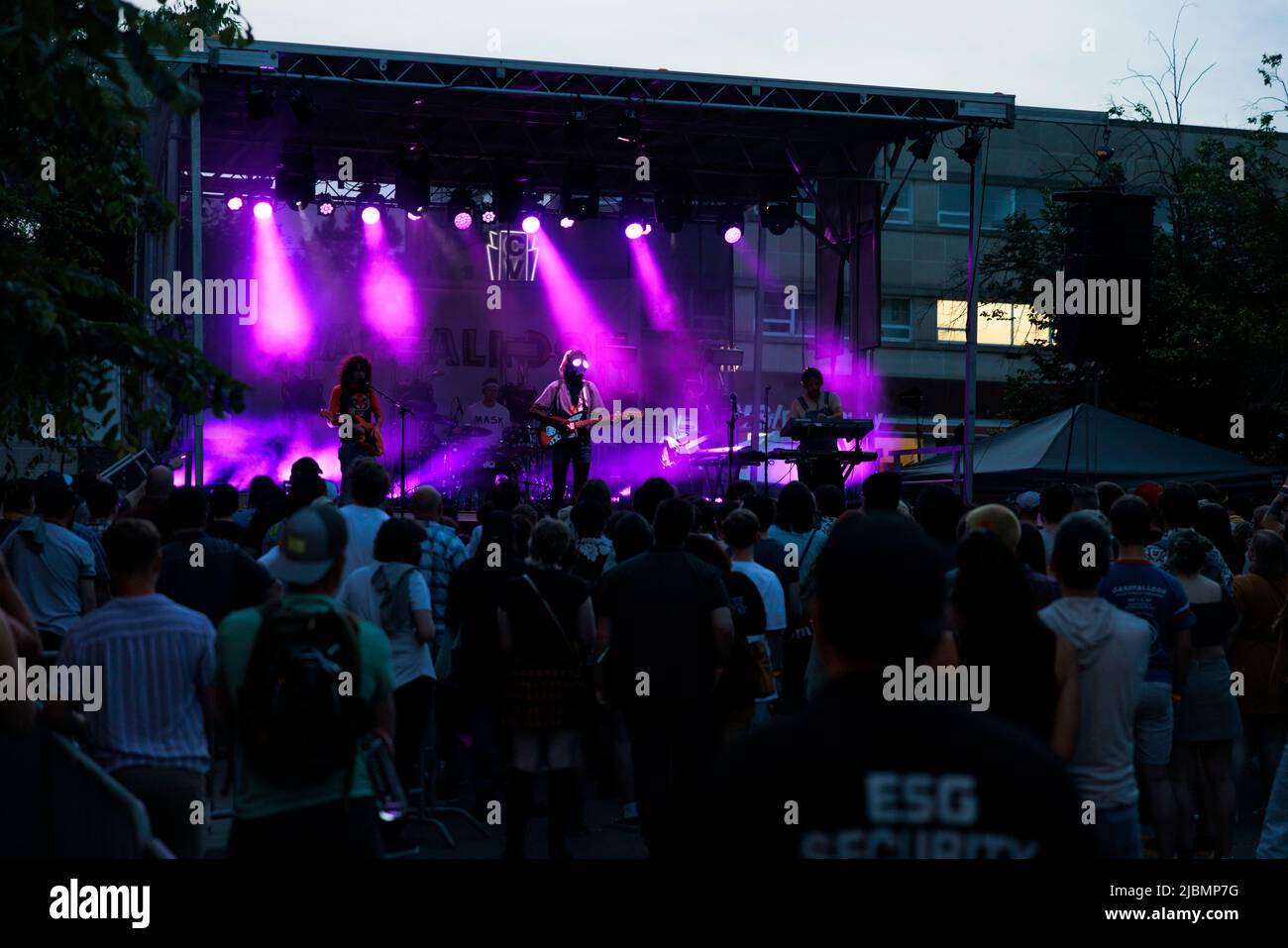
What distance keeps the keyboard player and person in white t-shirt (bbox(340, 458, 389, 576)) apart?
286 inches

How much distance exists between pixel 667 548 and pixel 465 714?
313 centimetres

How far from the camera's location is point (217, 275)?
2253 cm

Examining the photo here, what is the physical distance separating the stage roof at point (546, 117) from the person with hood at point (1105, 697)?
469 inches

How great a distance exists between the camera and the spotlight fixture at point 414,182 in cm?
1864

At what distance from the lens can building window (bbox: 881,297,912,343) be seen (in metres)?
40.7

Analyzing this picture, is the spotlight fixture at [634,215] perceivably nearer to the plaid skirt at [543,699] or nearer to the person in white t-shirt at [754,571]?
the person in white t-shirt at [754,571]

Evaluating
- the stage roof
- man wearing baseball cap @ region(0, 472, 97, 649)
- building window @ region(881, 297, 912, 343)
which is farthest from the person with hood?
building window @ region(881, 297, 912, 343)

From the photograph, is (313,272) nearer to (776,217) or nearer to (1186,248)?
(776,217)

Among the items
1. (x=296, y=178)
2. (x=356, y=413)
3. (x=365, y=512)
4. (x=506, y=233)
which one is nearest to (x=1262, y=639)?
(x=365, y=512)

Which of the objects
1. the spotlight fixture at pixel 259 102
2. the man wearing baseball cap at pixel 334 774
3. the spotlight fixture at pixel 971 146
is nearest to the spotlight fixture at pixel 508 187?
the spotlight fixture at pixel 259 102

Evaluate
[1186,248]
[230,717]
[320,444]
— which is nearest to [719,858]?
[230,717]

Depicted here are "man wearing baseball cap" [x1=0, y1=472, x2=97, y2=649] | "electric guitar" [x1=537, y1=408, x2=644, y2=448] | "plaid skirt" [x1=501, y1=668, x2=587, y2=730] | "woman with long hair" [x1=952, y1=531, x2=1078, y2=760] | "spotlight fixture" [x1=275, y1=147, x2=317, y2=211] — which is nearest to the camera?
"woman with long hair" [x1=952, y1=531, x2=1078, y2=760]

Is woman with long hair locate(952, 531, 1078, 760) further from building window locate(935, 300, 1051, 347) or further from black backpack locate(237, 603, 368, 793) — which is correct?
building window locate(935, 300, 1051, 347)

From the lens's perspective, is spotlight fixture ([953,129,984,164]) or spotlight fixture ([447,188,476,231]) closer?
spotlight fixture ([953,129,984,164])
